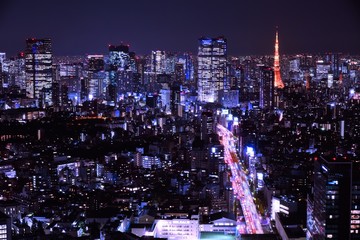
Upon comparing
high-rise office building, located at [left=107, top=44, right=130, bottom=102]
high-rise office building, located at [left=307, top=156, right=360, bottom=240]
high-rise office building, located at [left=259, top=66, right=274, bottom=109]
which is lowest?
high-rise office building, located at [left=307, top=156, right=360, bottom=240]

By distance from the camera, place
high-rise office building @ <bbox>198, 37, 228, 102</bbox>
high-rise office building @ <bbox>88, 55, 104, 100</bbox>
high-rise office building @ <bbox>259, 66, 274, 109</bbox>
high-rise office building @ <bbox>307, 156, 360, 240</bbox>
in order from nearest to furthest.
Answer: high-rise office building @ <bbox>307, 156, 360, 240</bbox> < high-rise office building @ <bbox>259, 66, 274, 109</bbox> < high-rise office building @ <bbox>198, 37, 228, 102</bbox> < high-rise office building @ <bbox>88, 55, 104, 100</bbox>

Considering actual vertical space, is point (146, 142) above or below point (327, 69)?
below

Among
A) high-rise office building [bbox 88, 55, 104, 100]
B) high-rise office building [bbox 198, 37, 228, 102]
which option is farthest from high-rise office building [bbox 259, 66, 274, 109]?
high-rise office building [bbox 88, 55, 104, 100]

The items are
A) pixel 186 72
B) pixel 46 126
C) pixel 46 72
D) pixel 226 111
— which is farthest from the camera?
pixel 186 72

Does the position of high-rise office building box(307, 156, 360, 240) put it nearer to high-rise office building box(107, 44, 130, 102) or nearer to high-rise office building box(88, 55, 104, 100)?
high-rise office building box(107, 44, 130, 102)

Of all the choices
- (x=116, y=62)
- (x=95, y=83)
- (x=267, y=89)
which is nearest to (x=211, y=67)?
(x=267, y=89)

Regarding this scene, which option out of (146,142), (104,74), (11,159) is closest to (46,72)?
(104,74)

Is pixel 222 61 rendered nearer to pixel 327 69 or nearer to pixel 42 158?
pixel 327 69
